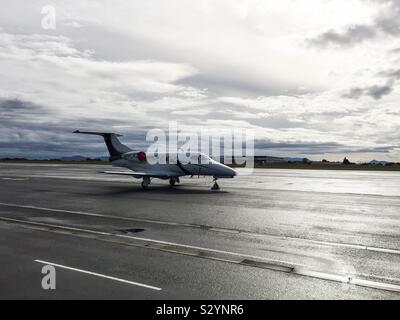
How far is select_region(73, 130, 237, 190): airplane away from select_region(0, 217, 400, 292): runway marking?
16.0m

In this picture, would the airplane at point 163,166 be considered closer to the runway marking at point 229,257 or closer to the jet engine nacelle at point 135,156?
the jet engine nacelle at point 135,156

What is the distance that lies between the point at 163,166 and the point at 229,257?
71.4 ft

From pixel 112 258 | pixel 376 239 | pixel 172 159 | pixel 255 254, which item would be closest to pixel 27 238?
pixel 112 258

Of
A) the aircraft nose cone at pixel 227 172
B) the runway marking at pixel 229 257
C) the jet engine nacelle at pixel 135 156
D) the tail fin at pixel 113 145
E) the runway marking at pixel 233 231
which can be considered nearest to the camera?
the runway marking at pixel 229 257

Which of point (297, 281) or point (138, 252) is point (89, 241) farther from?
point (297, 281)

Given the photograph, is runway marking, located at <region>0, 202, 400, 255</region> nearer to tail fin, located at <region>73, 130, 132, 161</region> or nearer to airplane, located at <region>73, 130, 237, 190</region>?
airplane, located at <region>73, 130, 237, 190</region>

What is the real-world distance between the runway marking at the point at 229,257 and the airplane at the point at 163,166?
52.6 feet

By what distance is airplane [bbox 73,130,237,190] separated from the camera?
96.9ft

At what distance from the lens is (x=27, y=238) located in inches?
507

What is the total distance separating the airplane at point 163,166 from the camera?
2953 centimetres

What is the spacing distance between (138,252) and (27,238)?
4.44 meters

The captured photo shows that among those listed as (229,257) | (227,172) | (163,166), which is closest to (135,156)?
(163,166)

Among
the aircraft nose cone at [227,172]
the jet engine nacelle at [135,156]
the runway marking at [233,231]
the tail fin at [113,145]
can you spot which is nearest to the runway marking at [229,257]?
the runway marking at [233,231]

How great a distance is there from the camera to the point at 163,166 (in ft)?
105
